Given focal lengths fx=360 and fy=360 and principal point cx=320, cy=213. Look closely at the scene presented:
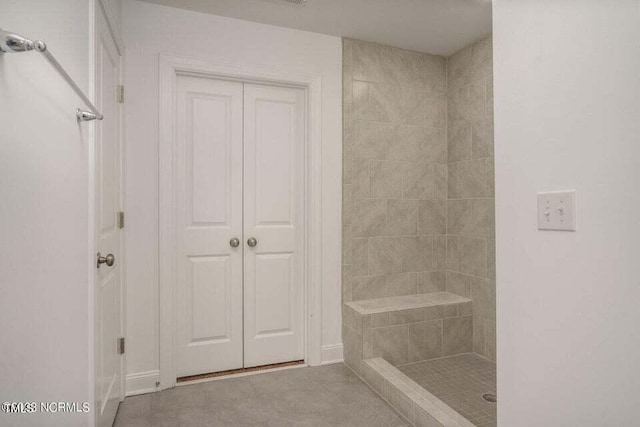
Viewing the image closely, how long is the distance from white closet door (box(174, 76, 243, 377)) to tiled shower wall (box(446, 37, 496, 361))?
1779 millimetres

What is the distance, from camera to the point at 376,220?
2.89 m

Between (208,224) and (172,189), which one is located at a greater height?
(172,189)

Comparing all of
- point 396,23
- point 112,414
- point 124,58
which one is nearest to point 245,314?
point 112,414

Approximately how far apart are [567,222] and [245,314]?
84.2 inches

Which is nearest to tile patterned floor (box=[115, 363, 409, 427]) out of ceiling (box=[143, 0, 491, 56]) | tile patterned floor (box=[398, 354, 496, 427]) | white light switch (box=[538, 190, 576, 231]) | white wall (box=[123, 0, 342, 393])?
white wall (box=[123, 0, 342, 393])

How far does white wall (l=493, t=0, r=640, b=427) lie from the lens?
893 mm

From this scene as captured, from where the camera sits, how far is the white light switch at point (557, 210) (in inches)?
40.1

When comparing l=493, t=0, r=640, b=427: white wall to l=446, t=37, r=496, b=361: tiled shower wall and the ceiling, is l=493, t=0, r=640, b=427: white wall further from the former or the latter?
l=446, t=37, r=496, b=361: tiled shower wall

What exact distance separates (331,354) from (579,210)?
7.05 ft

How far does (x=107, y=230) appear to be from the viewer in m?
1.84

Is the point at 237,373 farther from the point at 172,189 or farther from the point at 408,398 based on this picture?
the point at 172,189

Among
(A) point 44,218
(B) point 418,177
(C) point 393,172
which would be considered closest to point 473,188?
(B) point 418,177

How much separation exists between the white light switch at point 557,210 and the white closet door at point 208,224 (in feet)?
6.42

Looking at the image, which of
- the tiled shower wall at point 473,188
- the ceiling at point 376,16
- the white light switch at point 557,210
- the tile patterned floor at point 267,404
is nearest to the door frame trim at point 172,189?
the tile patterned floor at point 267,404
